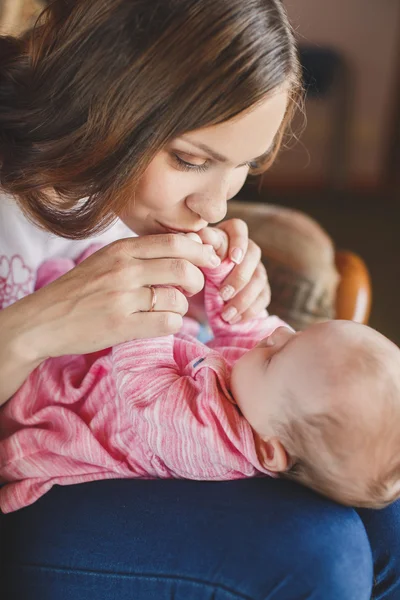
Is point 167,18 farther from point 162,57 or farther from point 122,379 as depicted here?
point 122,379

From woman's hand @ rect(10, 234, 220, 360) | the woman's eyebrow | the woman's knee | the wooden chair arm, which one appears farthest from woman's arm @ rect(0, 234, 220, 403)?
the wooden chair arm

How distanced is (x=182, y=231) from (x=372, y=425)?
40cm

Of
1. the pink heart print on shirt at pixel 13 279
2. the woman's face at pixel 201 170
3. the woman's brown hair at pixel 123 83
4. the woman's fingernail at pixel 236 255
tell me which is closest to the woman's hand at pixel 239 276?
the woman's fingernail at pixel 236 255

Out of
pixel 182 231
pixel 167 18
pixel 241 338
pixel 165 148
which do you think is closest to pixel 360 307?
pixel 241 338

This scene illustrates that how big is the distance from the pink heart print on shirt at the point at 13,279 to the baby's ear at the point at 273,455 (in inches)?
19.4

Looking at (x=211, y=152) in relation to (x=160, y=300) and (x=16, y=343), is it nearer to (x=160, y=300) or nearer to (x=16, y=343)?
(x=160, y=300)

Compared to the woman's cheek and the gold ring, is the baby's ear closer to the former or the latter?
the gold ring

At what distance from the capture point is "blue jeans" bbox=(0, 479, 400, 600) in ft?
2.87

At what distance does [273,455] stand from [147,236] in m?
0.35

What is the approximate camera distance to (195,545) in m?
0.91

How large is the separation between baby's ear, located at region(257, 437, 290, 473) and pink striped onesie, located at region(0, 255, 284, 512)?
0.01m

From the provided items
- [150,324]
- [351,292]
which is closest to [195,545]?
[150,324]

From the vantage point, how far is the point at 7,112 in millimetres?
1047

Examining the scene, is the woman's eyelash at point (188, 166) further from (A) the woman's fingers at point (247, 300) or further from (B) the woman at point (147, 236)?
(A) the woman's fingers at point (247, 300)
